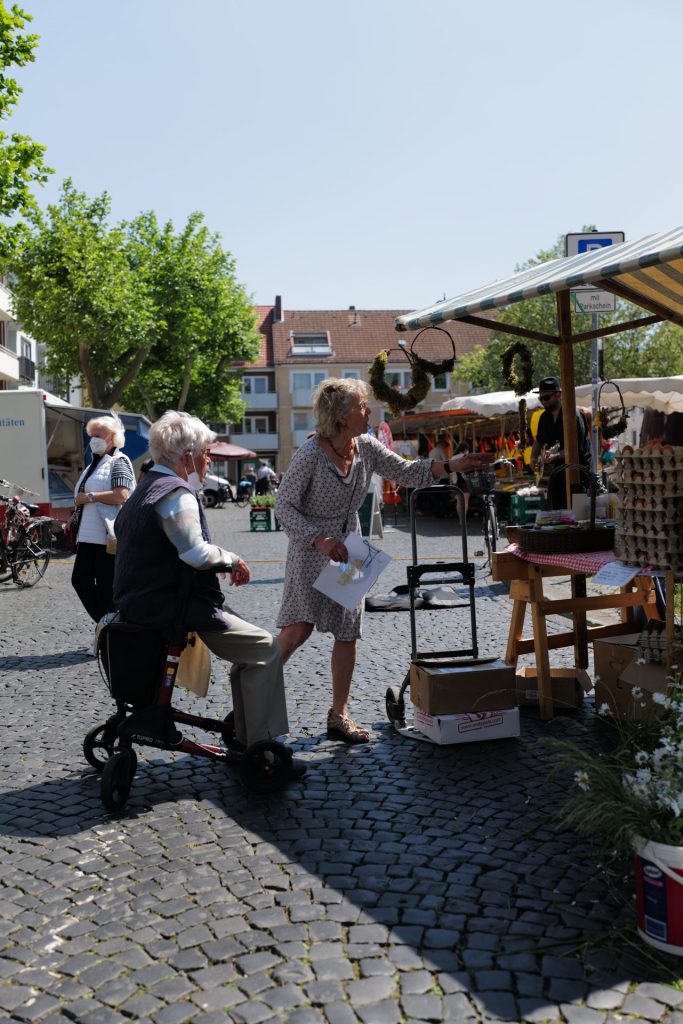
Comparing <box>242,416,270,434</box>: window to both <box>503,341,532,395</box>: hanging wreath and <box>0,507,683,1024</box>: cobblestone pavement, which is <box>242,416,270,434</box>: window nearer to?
<box>503,341,532,395</box>: hanging wreath

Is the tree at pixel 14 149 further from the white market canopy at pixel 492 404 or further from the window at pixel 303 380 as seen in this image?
the window at pixel 303 380

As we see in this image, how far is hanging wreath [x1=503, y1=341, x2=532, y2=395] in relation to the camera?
808 centimetres

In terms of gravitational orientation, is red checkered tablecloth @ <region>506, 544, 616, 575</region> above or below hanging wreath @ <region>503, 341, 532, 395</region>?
below

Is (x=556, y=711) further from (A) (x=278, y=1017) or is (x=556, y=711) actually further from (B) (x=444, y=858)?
(A) (x=278, y=1017)

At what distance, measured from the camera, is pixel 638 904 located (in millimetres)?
3277

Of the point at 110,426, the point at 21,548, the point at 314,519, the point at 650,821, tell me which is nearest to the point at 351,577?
the point at 314,519

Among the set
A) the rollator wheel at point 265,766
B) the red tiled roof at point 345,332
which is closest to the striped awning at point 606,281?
the rollator wheel at point 265,766

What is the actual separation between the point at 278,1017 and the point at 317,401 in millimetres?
3204

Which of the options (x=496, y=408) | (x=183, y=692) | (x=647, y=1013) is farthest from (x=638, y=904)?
(x=496, y=408)

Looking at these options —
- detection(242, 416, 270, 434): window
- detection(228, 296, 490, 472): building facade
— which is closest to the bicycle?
detection(228, 296, 490, 472): building facade

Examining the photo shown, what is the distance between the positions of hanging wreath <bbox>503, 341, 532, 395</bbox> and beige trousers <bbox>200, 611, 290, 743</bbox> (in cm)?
378

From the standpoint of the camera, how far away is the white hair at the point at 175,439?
486 cm

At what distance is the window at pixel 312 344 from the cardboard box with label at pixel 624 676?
253ft

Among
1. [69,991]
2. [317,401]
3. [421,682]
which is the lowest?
[69,991]
